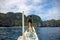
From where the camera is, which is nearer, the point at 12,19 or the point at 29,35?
the point at 29,35

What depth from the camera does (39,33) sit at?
2943 millimetres

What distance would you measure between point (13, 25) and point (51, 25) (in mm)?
686

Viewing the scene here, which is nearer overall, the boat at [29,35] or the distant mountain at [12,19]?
the boat at [29,35]

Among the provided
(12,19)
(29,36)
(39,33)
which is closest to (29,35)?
(29,36)

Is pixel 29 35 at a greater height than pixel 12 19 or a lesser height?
lesser

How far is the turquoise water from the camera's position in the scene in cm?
292

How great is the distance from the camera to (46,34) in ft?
9.69

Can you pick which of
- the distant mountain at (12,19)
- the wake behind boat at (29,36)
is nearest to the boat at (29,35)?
the wake behind boat at (29,36)

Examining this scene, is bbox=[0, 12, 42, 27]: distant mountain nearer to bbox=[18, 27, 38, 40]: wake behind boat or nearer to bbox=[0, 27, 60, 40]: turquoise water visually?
bbox=[0, 27, 60, 40]: turquoise water

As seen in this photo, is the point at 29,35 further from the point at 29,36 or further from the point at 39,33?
the point at 39,33

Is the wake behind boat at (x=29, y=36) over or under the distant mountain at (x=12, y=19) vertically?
under

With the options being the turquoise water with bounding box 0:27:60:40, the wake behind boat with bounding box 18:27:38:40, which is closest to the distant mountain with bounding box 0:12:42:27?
the turquoise water with bounding box 0:27:60:40

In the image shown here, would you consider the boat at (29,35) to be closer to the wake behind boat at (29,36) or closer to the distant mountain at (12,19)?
the wake behind boat at (29,36)

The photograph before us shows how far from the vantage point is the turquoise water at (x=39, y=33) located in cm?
292
